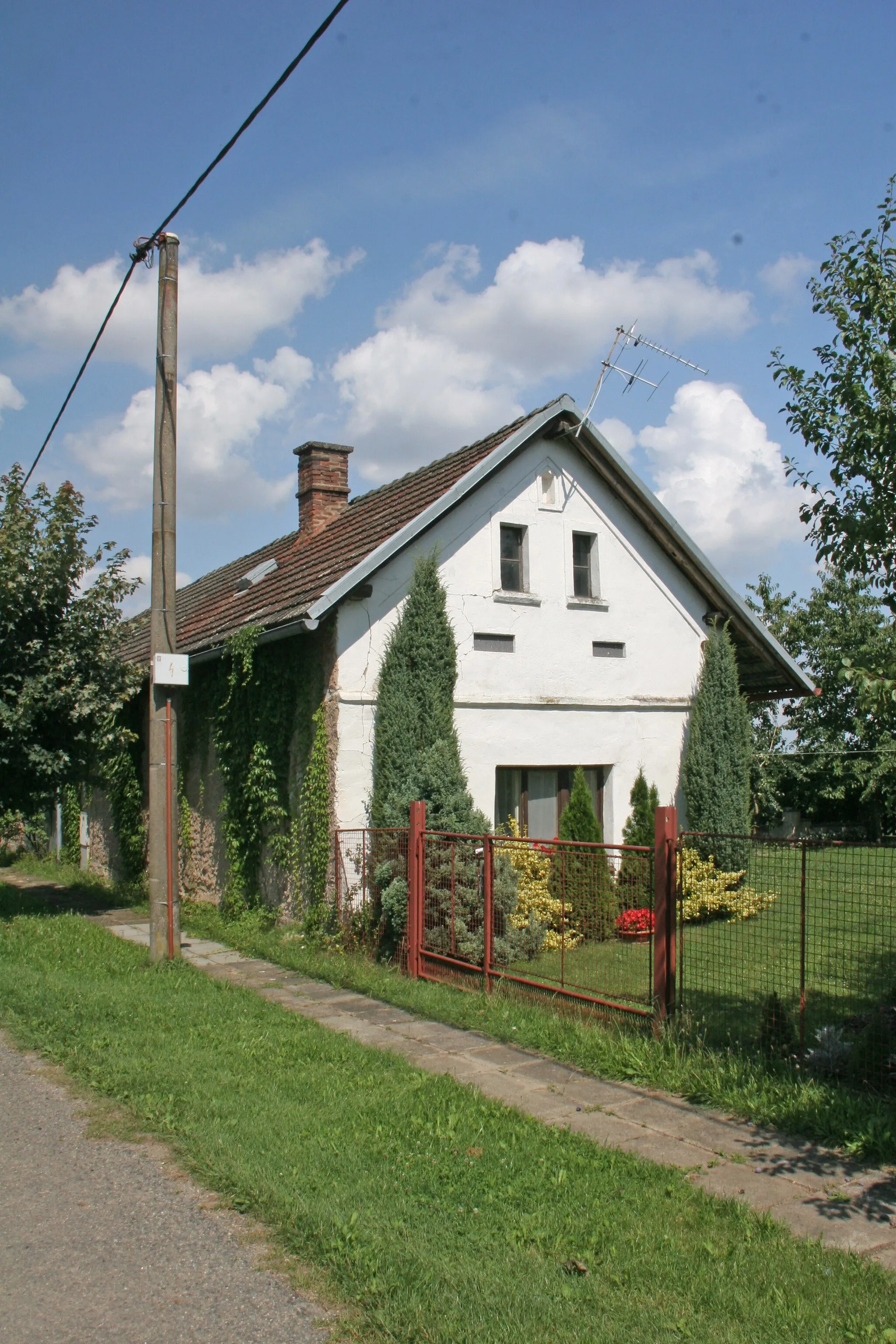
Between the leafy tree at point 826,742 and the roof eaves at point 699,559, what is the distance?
900cm

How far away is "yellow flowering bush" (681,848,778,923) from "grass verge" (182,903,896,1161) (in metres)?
0.93

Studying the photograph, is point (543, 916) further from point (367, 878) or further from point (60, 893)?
point (60, 893)

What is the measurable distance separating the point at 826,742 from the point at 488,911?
66.9ft

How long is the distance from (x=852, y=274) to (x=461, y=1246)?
5.54 meters

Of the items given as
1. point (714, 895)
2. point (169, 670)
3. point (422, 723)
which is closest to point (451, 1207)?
point (714, 895)

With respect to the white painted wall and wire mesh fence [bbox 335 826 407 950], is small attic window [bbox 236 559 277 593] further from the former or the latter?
wire mesh fence [bbox 335 826 407 950]

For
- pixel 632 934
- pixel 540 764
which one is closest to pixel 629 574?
pixel 540 764

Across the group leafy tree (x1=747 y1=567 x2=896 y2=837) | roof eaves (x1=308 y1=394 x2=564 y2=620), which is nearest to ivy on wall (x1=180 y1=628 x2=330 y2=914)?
roof eaves (x1=308 y1=394 x2=564 y2=620)

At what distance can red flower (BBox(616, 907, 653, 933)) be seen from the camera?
8242mm

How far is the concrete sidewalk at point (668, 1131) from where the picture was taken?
4902mm

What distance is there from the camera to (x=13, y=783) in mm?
14375

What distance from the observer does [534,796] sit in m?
14.3

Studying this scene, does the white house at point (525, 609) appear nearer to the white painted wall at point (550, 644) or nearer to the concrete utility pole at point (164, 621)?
the white painted wall at point (550, 644)

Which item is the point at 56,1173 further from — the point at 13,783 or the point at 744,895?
the point at 13,783
